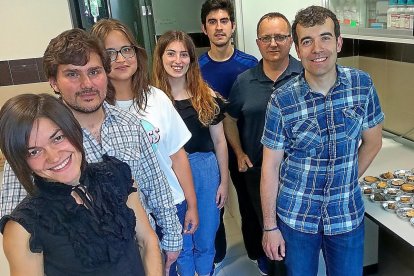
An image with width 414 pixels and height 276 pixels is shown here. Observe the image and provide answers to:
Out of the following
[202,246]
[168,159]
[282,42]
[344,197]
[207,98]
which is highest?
[282,42]

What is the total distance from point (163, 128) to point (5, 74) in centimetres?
283

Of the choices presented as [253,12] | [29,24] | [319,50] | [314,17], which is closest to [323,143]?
[319,50]

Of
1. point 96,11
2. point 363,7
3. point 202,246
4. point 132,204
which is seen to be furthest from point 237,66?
point 96,11

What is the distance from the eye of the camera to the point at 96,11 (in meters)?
3.56

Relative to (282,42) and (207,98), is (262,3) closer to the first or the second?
(282,42)

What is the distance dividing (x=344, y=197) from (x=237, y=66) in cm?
97

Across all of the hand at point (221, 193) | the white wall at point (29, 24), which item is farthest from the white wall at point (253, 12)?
the white wall at point (29, 24)

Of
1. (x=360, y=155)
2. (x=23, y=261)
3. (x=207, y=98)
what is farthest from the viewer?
(x=207, y=98)

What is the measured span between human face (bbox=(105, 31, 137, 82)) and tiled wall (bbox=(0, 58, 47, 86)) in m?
2.50

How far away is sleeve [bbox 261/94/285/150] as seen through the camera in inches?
51.8

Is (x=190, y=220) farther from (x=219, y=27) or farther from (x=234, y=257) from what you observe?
(x=219, y=27)

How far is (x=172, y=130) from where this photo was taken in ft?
4.78

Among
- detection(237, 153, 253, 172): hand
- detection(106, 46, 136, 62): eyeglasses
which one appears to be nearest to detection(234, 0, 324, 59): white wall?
detection(237, 153, 253, 172): hand

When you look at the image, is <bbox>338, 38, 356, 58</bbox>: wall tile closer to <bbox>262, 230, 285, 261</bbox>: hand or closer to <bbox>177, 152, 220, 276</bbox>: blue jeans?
<bbox>177, 152, 220, 276</bbox>: blue jeans
